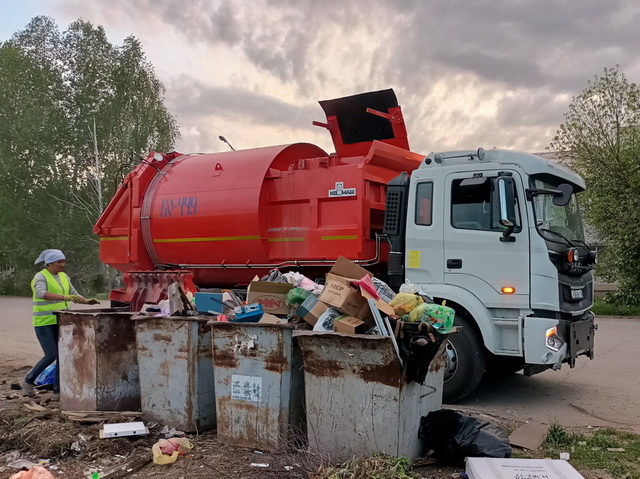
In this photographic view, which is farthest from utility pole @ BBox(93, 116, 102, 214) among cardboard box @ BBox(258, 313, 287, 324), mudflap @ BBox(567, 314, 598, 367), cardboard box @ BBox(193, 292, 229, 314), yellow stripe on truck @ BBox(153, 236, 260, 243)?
mudflap @ BBox(567, 314, 598, 367)

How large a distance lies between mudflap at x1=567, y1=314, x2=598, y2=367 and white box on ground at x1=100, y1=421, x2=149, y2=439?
3824 mm

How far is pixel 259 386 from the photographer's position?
407 cm

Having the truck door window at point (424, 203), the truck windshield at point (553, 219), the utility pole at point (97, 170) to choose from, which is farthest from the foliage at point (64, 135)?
the truck windshield at point (553, 219)

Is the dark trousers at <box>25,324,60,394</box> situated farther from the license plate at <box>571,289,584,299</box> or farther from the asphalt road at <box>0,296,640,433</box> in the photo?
the license plate at <box>571,289,584,299</box>

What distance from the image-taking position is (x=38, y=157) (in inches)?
972

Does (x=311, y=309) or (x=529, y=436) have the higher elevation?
(x=311, y=309)

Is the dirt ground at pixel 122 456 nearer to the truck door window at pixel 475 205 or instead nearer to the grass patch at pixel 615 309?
the truck door window at pixel 475 205

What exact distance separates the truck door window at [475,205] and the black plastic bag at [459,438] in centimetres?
215

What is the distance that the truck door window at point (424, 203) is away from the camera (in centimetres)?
584

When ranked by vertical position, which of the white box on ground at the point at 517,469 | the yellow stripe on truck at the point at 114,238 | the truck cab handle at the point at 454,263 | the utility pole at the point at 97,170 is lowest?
the white box on ground at the point at 517,469

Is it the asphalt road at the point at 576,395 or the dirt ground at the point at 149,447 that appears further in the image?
the asphalt road at the point at 576,395

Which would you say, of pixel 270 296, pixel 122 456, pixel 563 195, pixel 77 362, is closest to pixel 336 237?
pixel 270 296

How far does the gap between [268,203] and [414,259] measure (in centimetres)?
195

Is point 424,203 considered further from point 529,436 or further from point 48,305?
point 48,305
